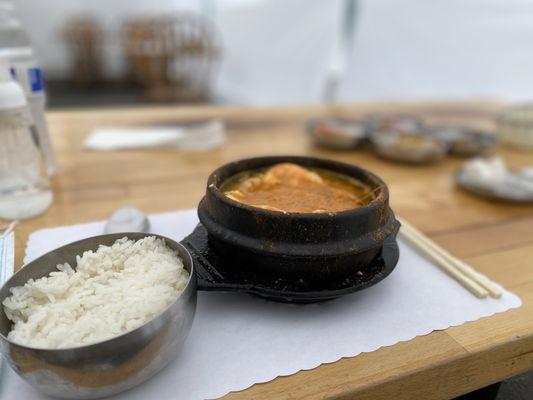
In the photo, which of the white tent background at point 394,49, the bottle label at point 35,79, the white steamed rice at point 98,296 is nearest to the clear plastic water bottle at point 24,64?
the bottle label at point 35,79

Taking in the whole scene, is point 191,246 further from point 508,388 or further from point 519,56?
point 519,56

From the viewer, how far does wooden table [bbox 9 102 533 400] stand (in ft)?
2.07

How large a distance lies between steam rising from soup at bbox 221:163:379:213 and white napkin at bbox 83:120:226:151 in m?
0.85

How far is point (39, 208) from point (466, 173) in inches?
56.9

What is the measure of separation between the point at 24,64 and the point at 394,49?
3486 millimetres

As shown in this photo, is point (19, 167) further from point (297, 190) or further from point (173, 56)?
point (173, 56)

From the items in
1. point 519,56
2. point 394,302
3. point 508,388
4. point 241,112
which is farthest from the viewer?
point 519,56

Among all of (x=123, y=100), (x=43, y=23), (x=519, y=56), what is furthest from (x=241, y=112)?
(x=43, y=23)

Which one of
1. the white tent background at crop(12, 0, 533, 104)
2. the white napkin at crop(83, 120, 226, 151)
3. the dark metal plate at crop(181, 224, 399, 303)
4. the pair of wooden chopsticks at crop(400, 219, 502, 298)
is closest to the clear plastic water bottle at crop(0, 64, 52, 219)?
the white napkin at crop(83, 120, 226, 151)

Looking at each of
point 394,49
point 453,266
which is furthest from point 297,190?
point 394,49

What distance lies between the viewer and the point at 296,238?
0.67 meters

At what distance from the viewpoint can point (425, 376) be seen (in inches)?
25.4

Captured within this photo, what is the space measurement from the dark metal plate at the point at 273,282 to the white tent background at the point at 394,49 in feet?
10.9

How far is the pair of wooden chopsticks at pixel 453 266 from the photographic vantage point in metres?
0.82
